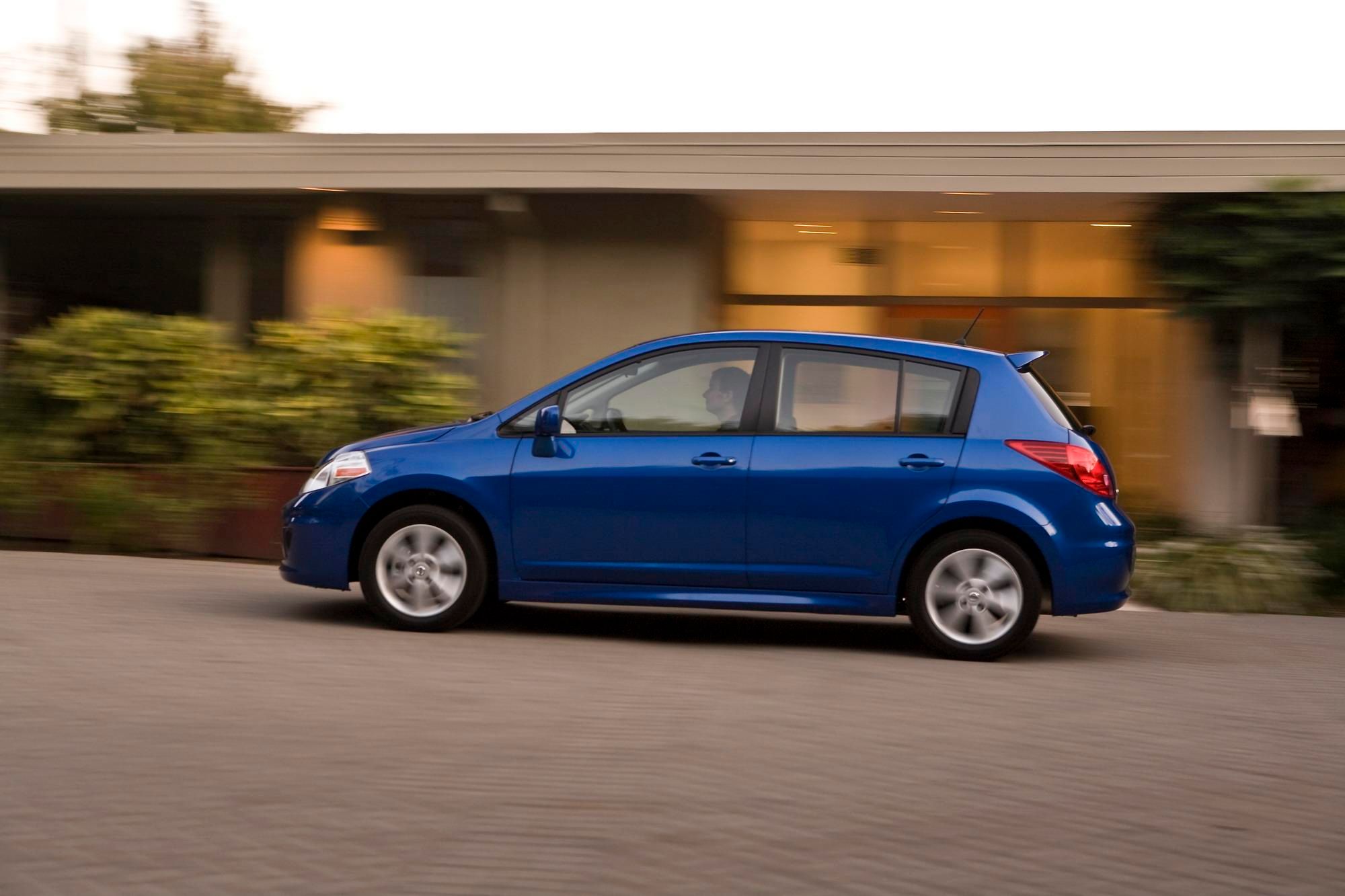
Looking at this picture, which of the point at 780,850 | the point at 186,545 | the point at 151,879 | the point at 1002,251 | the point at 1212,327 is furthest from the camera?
the point at 1002,251

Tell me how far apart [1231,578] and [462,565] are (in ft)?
19.0

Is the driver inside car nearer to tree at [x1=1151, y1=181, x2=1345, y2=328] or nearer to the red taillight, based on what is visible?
the red taillight

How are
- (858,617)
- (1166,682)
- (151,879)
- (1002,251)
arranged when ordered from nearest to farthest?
(151,879) → (1166,682) → (858,617) → (1002,251)

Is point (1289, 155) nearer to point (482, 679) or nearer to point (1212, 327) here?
point (1212, 327)

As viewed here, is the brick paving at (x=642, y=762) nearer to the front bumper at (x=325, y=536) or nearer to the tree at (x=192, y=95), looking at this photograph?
the front bumper at (x=325, y=536)

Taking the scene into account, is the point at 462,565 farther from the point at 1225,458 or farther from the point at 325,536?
the point at 1225,458

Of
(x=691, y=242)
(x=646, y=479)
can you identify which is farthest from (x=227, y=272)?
(x=646, y=479)

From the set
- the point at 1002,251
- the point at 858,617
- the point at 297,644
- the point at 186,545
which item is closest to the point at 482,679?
the point at 297,644

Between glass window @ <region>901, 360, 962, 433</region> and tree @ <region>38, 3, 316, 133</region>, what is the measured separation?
22.7 metres

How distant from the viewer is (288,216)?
48.1 ft

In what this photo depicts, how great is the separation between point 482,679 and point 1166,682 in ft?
10.9

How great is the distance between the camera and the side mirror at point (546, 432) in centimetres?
793

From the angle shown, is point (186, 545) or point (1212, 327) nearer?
point (186, 545)

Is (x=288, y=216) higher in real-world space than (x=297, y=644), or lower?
higher
